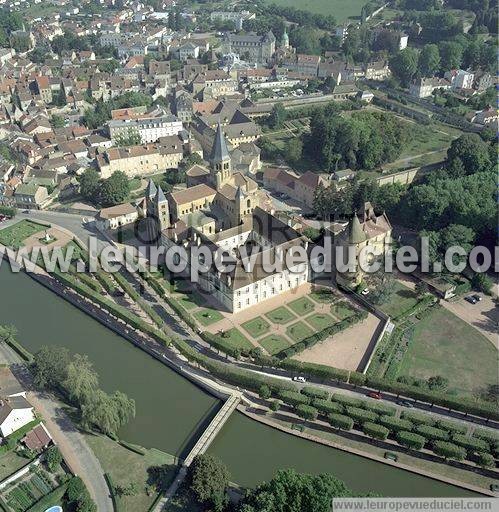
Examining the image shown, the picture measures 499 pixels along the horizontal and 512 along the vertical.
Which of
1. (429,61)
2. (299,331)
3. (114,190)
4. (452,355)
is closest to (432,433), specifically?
(452,355)

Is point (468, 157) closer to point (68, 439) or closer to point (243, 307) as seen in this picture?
point (243, 307)

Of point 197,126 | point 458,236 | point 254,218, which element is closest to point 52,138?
point 197,126

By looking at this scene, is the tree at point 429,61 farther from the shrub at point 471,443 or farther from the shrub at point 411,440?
the shrub at point 411,440

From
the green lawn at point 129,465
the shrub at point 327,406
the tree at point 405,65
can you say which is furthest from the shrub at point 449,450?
the tree at point 405,65

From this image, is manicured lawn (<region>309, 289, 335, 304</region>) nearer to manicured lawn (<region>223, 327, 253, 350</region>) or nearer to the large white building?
manicured lawn (<region>223, 327, 253, 350</region>)

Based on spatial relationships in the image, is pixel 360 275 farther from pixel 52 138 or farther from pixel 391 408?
pixel 52 138

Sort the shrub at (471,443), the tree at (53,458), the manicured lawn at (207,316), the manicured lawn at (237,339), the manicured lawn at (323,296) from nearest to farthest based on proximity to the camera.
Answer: the tree at (53,458) < the shrub at (471,443) < the manicured lawn at (237,339) < the manicured lawn at (207,316) < the manicured lawn at (323,296)
